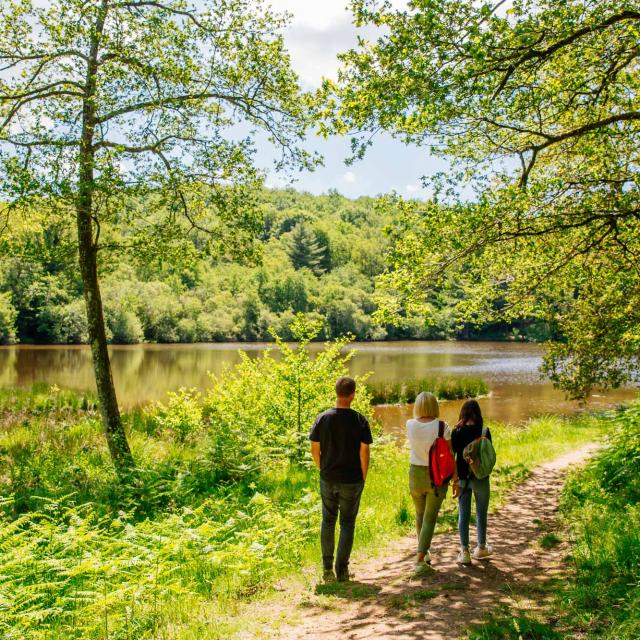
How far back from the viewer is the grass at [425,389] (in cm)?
2839

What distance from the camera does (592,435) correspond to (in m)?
16.9

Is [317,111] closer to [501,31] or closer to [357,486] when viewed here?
[501,31]

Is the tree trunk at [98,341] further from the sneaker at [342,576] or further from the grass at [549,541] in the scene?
the grass at [549,541]

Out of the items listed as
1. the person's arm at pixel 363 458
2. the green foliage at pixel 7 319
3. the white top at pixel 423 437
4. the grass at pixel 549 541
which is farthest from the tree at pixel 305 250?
the person's arm at pixel 363 458

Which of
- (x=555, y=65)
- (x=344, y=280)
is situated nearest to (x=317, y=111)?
(x=555, y=65)

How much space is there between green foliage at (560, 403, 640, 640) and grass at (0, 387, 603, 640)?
1647 millimetres

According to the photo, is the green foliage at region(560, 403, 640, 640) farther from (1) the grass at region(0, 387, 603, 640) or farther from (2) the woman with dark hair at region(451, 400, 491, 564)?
(1) the grass at region(0, 387, 603, 640)

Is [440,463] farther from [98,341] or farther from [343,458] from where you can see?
[98,341]

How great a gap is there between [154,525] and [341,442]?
315 centimetres

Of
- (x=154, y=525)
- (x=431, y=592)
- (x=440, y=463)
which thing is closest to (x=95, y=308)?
(x=154, y=525)

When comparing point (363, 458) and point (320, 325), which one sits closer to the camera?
point (363, 458)

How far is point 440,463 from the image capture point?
18.1 ft

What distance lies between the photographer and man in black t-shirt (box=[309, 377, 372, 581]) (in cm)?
530

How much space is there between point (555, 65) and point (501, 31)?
6.40 ft
